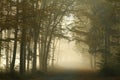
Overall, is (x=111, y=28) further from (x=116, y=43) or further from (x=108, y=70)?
(x=108, y=70)

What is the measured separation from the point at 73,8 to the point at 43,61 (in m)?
7.36

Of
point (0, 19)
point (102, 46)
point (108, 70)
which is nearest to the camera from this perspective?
point (0, 19)

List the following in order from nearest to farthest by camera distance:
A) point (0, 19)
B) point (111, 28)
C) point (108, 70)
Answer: point (0, 19), point (108, 70), point (111, 28)

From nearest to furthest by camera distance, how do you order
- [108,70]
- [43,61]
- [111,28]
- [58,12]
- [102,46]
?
[108,70] < [58,12] < [43,61] < [111,28] < [102,46]

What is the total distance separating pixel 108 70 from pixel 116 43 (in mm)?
16235

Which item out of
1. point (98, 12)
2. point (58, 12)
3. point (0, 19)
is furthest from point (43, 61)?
point (0, 19)

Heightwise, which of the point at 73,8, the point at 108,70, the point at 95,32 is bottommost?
the point at 108,70

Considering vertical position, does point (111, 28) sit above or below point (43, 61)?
above

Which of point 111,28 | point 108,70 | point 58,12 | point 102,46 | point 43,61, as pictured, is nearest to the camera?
point 108,70

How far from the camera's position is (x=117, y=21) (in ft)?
121

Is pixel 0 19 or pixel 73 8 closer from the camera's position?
pixel 0 19

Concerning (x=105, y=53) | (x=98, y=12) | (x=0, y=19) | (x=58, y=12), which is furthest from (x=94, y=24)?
(x=0, y=19)

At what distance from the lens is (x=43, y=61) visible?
Result: 3544cm

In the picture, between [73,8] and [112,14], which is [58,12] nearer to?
[73,8]
